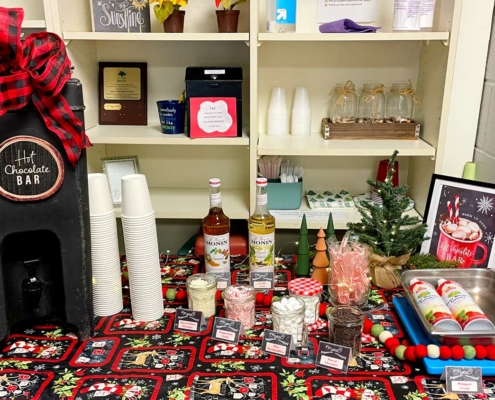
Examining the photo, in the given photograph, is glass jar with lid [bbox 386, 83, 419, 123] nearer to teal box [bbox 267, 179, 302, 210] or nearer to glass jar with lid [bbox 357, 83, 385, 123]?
glass jar with lid [bbox 357, 83, 385, 123]

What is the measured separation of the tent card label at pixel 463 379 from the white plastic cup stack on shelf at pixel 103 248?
0.86 metres

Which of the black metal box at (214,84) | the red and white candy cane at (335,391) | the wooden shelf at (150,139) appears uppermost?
the black metal box at (214,84)

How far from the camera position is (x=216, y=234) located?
1410mm

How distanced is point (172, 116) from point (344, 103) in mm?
685

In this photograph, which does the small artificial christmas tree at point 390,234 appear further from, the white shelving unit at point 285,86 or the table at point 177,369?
the white shelving unit at point 285,86

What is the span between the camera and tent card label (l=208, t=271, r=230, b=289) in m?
1.45

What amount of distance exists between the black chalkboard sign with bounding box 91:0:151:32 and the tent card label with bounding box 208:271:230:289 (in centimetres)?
97

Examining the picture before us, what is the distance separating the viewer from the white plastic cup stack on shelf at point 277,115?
1.97m

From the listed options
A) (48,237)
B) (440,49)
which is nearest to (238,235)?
(48,237)

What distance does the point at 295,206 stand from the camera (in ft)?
6.48

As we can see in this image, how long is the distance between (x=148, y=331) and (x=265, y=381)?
36 cm

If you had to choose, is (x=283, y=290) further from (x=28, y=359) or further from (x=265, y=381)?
(x=28, y=359)

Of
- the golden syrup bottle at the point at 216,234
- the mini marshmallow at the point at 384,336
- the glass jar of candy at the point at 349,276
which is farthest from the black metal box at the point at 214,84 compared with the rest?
the mini marshmallow at the point at 384,336

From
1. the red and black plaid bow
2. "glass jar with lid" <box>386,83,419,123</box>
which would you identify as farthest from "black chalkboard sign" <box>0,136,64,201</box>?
"glass jar with lid" <box>386,83,419,123</box>
